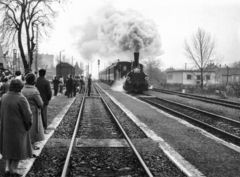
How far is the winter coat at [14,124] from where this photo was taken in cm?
467

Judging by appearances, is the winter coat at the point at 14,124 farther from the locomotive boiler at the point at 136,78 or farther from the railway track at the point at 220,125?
the locomotive boiler at the point at 136,78

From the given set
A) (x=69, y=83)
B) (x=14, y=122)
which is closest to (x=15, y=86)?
(x=14, y=122)

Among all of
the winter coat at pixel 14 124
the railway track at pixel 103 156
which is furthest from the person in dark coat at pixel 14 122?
the railway track at pixel 103 156

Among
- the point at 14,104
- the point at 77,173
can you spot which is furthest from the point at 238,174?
the point at 14,104

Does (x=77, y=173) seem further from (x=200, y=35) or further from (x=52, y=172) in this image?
(x=200, y=35)

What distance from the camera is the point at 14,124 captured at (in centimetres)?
468

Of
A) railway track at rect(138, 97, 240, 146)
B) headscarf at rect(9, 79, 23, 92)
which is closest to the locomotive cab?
railway track at rect(138, 97, 240, 146)

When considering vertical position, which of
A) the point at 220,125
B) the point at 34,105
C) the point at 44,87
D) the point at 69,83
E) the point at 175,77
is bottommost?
the point at 220,125

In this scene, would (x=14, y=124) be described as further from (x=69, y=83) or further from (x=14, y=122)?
(x=69, y=83)

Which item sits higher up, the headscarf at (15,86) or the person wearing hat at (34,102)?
the headscarf at (15,86)

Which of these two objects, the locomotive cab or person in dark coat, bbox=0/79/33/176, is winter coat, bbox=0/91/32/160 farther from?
the locomotive cab

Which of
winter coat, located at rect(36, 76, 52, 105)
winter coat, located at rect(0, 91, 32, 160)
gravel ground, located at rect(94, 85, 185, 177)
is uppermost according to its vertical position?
winter coat, located at rect(36, 76, 52, 105)

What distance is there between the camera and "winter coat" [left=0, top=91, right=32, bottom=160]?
184 inches

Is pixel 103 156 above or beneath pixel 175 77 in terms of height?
beneath
